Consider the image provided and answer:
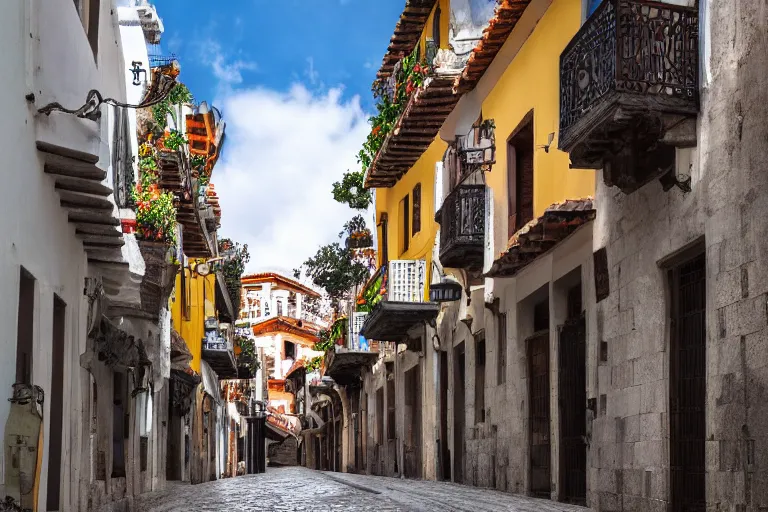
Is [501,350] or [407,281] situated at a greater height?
[407,281]

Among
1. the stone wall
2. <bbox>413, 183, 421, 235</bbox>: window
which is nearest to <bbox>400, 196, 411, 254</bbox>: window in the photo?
<bbox>413, 183, 421, 235</bbox>: window

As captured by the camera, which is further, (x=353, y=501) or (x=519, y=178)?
(x=519, y=178)

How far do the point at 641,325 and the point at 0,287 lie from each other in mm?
6449

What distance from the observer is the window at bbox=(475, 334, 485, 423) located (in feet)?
71.1

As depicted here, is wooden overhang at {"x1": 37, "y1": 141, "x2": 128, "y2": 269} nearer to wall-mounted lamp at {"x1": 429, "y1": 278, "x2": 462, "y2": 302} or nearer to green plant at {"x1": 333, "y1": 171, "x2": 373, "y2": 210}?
wall-mounted lamp at {"x1": 429, "y1": 278, "x2": 462, "y2": 302}

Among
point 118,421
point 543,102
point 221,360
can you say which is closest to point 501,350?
point 543,102

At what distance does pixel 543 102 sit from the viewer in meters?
17.2

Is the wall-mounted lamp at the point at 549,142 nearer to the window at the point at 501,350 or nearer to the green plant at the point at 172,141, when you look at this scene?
the window at the point at 501,350

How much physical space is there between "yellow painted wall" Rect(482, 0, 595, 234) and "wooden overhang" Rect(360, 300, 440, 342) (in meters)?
6.42

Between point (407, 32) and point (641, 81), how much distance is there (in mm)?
18006

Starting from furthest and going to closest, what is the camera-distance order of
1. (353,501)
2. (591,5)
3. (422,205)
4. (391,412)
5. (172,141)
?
(391,412) < (422,205) < (172,141) < (353,501) < (591,5)

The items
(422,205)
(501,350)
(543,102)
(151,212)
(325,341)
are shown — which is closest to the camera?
(543,102)

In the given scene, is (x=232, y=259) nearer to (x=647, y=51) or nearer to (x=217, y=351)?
(x=217, y=351)

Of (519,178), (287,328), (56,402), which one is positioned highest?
(287,328)
